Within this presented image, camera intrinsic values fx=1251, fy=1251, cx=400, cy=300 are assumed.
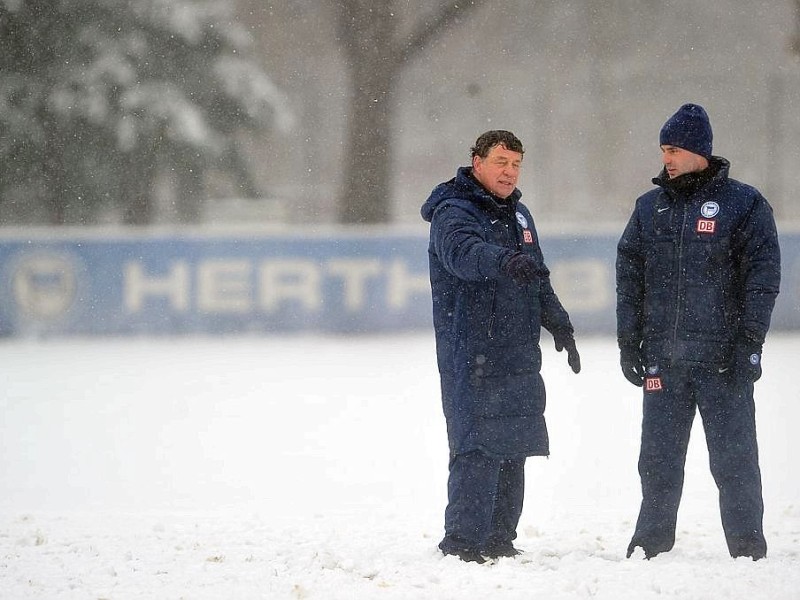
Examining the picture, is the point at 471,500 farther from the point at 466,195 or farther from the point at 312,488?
the point at 312,488

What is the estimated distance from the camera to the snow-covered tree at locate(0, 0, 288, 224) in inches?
952

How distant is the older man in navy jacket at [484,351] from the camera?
13.9ft

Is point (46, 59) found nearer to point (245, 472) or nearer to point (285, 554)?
point (245, 472)

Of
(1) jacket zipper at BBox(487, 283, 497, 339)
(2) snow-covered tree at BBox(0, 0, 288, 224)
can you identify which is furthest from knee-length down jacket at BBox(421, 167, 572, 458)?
(2) snow-covered tree at BBox(0, 0, 288, 224)

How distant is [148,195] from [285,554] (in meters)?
21.6

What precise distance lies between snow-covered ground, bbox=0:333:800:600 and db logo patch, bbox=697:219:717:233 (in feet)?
3.65

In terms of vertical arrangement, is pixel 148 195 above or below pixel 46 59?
below

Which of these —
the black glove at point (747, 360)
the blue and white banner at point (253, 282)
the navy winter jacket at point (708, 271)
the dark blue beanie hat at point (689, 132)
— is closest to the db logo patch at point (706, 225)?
the navy winter jacket at point (708, 271)

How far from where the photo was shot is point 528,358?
4.30 meters

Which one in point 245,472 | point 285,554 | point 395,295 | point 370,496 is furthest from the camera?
point 395,295

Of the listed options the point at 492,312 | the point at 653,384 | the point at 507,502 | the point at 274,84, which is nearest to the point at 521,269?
the point at 492,312

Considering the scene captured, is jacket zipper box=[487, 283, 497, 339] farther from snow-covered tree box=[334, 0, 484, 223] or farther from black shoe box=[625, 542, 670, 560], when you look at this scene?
snow-covered tree box=[334, 0, 484, 223]

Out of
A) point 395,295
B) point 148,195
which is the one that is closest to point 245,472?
point 395,295

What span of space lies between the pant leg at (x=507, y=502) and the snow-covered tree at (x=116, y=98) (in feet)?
67.2
